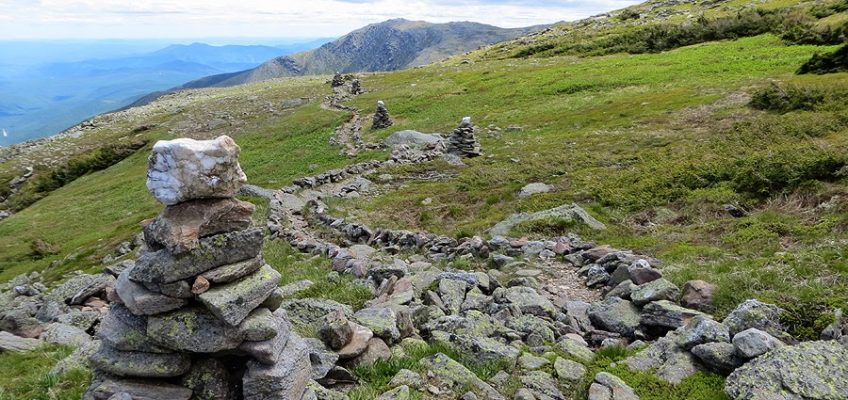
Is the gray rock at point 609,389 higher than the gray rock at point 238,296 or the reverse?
the reverse

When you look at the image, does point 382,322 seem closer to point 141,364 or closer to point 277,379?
point 277,379

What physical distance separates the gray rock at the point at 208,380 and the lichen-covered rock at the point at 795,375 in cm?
906

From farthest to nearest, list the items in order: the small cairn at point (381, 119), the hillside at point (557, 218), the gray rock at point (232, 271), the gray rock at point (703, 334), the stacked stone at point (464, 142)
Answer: the small cairn at point (381, 119)
the stacked stone at point (464, 142)
the hillside at point (557, 218)
the gray rock at point (703, 334)
the gray rock at point (232, 271)

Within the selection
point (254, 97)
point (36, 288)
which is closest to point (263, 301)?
point (36, 288)

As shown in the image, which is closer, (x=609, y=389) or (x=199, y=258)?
(x=199, y=258)

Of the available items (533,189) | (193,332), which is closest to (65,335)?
(193,332)

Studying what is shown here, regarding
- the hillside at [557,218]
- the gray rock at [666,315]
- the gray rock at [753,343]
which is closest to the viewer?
the gray rock at [753,343]

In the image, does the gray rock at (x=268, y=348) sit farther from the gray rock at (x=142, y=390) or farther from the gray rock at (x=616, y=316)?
the gray rock at (x=616, y=316)

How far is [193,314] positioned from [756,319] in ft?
37.1

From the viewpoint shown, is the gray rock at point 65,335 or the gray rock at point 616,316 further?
the gray rock at point 65,335

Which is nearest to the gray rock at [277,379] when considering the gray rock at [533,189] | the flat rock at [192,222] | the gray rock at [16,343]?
the flat rock at [192,222]

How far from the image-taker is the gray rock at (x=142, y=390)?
8852 mm

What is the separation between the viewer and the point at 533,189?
2891 centimetres

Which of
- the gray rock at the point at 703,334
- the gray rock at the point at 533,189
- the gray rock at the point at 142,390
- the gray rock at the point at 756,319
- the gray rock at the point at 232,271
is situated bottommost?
the gray rock at the point at 533,189
